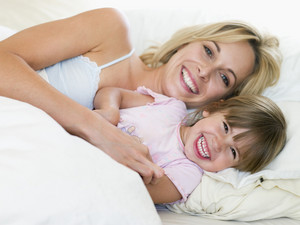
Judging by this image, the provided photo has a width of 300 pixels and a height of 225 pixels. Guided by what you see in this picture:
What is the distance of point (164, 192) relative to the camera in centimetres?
122

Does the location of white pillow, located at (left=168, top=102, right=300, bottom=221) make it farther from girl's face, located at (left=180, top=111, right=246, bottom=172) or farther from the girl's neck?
the girl's neck

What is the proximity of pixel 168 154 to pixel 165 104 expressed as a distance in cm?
25

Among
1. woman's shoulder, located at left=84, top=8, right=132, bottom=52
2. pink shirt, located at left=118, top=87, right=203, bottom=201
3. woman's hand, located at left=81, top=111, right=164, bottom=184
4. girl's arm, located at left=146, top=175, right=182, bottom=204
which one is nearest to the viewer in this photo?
woman's hand, located at left=81, top=111, right=164, bottom=184

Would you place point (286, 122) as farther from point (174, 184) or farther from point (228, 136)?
point (174, 184)

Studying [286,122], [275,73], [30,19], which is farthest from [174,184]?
[30,19]

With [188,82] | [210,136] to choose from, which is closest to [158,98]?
[188,82]

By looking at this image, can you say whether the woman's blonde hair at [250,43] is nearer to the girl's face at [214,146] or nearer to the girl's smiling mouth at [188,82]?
Answer: the girl's smiling mouth at [188,82]

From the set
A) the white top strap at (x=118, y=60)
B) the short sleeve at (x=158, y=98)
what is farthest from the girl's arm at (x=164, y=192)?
the white top strap at (x=118, y=60)

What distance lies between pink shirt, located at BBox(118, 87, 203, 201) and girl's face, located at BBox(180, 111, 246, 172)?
0.03m

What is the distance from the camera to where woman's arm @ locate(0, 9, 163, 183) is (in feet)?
3.63

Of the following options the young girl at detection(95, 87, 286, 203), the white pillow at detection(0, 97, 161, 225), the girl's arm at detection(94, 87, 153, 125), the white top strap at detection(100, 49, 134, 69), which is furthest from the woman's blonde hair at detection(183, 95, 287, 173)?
the white pillow at detection(0, 97, 161, 225)

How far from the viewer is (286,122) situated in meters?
1.48

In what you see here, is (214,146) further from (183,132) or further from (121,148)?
(121,148)

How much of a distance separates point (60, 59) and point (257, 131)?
77cm
